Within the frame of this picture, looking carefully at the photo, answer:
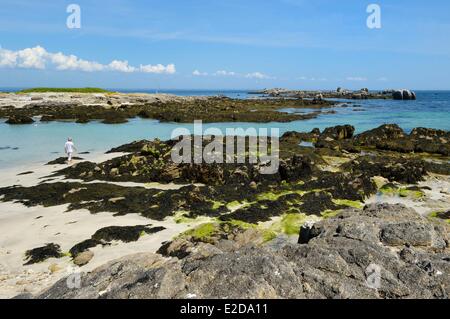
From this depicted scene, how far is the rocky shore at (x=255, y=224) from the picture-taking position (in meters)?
6.16

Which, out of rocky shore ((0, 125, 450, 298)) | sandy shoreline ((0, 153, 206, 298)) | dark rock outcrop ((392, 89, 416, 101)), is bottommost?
sandy shoreline ((0, 153, 206, 298))

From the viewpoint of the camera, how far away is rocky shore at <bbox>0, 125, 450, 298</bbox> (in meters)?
6.16

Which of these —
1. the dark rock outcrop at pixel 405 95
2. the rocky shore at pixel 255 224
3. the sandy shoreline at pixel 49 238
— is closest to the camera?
the rocky shore at pixel 255 224

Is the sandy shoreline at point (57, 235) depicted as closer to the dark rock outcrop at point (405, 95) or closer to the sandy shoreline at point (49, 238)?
the sandy shoreline at point (49, 238)

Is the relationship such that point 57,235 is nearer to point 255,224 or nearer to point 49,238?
point 49,238

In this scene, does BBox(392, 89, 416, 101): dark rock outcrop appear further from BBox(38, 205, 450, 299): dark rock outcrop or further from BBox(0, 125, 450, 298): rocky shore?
BBox(38, 205, 450, 299): dark rock outcrop

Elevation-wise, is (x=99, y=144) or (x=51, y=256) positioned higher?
(x=99, y=144)

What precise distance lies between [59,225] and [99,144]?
2007 cm

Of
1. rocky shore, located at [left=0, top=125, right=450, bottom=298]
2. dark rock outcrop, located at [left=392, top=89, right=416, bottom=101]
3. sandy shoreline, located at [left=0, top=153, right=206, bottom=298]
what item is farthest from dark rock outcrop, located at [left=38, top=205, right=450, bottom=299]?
dark rock outcrop, located at [left=392, top=89, right=416, bottom=101]

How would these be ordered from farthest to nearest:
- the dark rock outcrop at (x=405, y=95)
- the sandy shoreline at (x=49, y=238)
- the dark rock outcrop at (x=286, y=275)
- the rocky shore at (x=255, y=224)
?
1. the dark rock outcrop at (x=405, y=95)
2. the sandy shoreline at (x=49, y=238)
3. the rocky shore at (x=255, y=224)
4. the dark rock outcrop at (x=286, y=275)

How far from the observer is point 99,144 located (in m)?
32.4

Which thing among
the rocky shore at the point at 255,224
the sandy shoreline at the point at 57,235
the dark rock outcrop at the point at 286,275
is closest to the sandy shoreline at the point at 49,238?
the sandy shoreline at the point at 57,235
